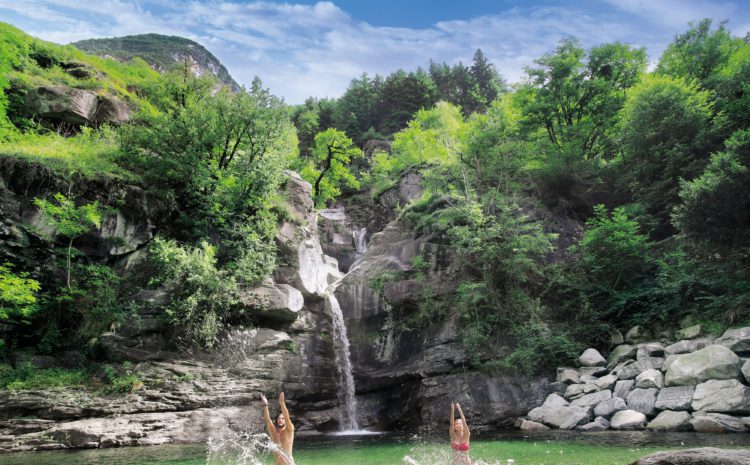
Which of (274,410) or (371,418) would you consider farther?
(371,418)

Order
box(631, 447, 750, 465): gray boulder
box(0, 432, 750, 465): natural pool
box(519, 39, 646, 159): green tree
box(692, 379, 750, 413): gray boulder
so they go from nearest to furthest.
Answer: box(631, 447, 750, 465): gray boulder → box(0, 432, 750, 465): natural pool → box(692, 379, 750, 413): gray boulder → box(519, 39, 646, 159): green tree

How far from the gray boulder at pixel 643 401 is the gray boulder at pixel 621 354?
220cm

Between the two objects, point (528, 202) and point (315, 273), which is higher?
point (528, 202)

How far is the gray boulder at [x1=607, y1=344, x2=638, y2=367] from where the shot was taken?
50.7 ft

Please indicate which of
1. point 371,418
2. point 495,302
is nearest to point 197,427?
point 371,418

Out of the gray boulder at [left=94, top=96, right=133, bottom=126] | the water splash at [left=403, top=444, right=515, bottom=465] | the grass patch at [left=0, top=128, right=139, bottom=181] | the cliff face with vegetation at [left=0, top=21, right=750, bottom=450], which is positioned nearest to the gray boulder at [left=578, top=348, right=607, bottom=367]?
the cliff face with vegetation at [left=0, top=21, right=750, bottom=450]

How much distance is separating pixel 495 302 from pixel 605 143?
1374cm

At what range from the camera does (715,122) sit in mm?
19312

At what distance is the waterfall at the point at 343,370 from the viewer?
58.7 feet

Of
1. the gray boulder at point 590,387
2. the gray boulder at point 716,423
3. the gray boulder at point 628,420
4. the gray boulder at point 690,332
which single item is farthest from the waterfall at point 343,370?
the gray boulder at point 690,332

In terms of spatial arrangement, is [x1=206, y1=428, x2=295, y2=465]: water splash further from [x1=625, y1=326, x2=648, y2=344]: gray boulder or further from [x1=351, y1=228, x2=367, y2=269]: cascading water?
[x1=351, y1=228, x2=367, y2=269]: cascading water

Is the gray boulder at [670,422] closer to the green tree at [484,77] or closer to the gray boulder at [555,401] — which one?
the gray boulder at [555,401]

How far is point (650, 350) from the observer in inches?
582

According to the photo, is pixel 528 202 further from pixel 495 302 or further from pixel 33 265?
pixel 33 265
